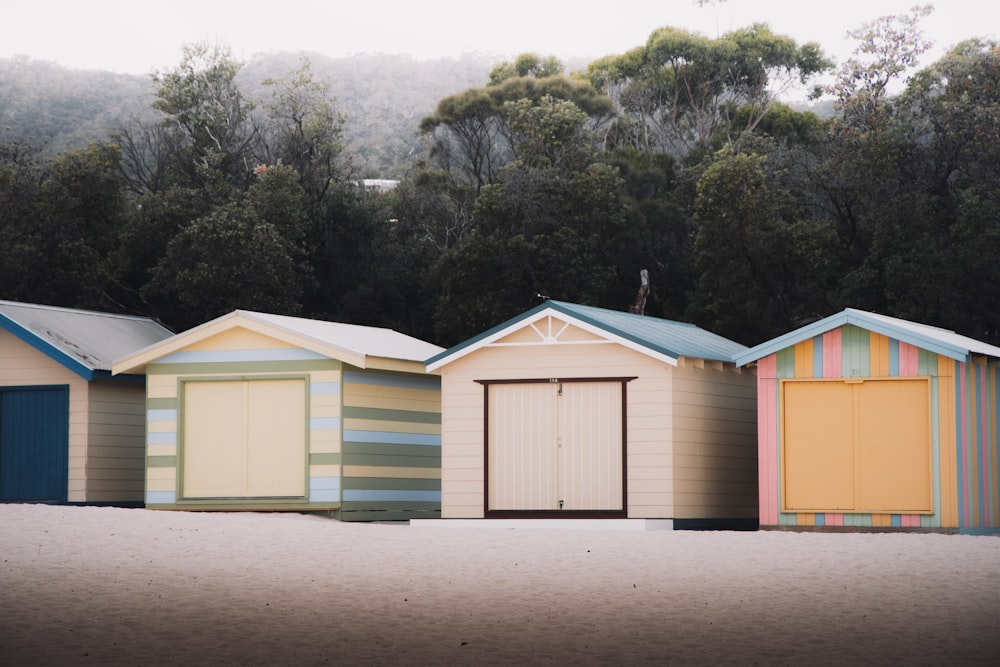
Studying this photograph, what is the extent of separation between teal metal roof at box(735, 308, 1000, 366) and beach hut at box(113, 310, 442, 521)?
5665 millimetres

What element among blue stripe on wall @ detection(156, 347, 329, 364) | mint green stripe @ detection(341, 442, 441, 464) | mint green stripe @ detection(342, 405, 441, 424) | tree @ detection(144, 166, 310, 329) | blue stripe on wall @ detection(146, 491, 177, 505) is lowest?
blue stripe on wall @ detection(146, 491, 177, 505)

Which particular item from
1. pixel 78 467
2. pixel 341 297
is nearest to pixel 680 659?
pixel 78 467

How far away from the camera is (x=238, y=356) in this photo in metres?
22.0

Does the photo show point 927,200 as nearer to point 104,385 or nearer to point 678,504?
point 678,504

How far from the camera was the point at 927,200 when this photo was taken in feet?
101

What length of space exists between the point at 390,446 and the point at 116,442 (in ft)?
16.5

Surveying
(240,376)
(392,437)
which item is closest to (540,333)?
(392,437)

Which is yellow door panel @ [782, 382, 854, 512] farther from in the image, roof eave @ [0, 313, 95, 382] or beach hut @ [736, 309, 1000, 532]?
roof eave @ [0, 313, 95, 382]

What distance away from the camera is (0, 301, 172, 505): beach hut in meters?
23.7

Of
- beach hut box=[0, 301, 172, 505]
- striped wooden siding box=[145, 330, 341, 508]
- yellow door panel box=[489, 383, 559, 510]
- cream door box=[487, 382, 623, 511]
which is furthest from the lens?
beach hut box=[0, 301, 172, 505]

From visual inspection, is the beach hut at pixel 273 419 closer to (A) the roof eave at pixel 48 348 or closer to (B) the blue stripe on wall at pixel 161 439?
(B) the blue stripe on wall at pixel 161 439

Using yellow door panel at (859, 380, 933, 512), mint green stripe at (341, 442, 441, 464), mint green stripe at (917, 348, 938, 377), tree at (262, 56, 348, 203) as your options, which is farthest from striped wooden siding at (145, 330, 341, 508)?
tree at (262, 56, 348, 203)

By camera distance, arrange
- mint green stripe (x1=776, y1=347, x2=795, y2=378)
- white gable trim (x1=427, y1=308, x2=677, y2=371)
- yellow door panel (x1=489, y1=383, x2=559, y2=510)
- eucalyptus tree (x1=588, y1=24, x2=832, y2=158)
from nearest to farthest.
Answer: mint green stripe (x1=776, y1=347, x2=795, y2=378) → white gable trim (x1=427, y1=308, x2=677, y2=371) → yellow door panel (x1=489, y1=383, x2=559, y2=510) → eucalyptus tree (x1=588, y1=24, x2=832, y2=158)

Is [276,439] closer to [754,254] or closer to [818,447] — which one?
[818,447]
